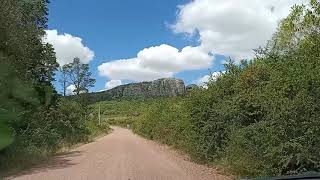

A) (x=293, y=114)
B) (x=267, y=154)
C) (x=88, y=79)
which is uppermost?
(x=88, y=79)

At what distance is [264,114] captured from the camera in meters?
14.6

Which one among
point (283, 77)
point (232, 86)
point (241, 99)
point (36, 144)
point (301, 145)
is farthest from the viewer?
point (36, 144)

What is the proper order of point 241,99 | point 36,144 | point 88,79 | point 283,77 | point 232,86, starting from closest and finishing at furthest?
point 283,77 → point 241,99 → point 232,86 → point 36,144 → point 88,79

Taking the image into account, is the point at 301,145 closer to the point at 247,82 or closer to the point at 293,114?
the point at 293,114

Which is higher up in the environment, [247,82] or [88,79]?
[88,79]

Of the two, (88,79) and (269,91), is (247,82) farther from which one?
(88,79)

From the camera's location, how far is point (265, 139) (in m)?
13.1

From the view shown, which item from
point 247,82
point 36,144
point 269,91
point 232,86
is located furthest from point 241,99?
point 36,144

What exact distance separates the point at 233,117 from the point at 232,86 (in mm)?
1699

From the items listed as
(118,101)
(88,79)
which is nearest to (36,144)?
(88,79)

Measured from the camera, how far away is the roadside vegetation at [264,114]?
475 inches

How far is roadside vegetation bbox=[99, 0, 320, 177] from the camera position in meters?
12.1

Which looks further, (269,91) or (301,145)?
(269,91)

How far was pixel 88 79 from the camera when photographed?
291ft
